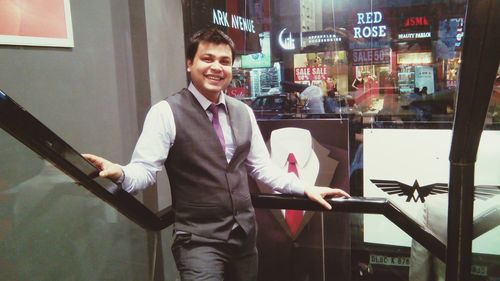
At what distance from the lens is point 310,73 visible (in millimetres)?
3275

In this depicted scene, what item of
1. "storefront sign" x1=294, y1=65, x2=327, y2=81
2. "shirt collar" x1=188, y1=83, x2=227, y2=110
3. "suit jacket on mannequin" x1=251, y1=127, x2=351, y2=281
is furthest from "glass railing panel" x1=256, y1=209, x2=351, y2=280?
"shirt collar" x1=188, y1=83, x2=227, y2=110

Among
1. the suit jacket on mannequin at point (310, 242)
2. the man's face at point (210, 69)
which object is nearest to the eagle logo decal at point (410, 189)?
the suit jacket on mannequin at point (310, 242)

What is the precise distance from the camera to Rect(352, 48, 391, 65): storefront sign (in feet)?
10.2

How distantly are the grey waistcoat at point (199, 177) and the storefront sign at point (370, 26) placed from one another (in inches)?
69.4

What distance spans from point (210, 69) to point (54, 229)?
950 millimetres

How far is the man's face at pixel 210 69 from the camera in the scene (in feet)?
6.16

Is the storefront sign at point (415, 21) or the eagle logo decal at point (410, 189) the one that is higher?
the storefront sign at point (415, 21)

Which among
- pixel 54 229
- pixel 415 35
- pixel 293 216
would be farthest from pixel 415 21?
pixel 54 229

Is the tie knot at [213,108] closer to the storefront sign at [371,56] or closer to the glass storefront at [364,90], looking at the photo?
the glass storefront at [364,90]

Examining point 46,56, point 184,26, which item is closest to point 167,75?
point 184,26

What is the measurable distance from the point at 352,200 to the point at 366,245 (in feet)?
4.48

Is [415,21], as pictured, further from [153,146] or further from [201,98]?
[153,146]

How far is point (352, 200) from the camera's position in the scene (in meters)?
1.91

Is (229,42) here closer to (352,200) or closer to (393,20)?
(352,200)
